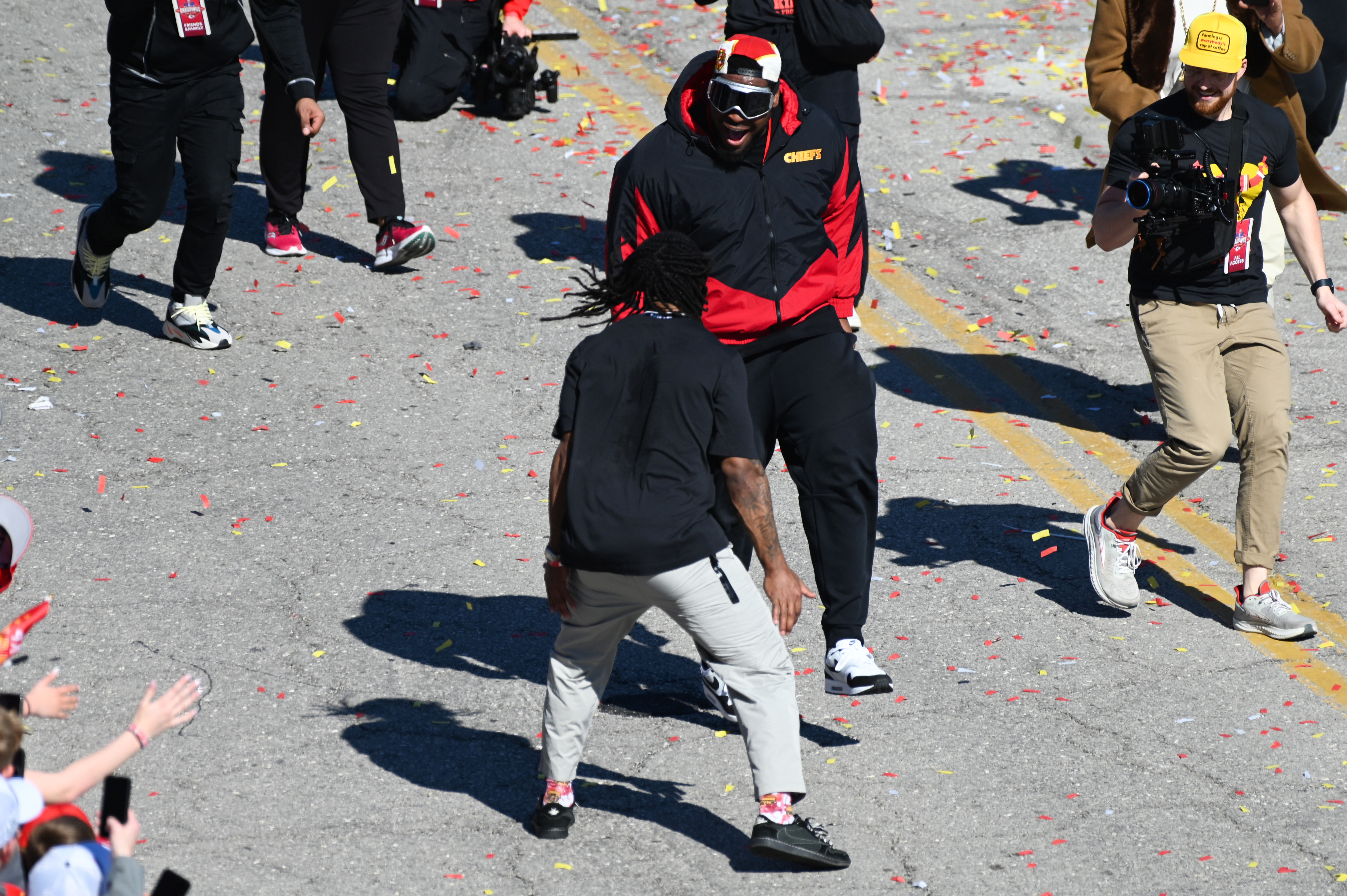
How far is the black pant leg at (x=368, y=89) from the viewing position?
337 inches

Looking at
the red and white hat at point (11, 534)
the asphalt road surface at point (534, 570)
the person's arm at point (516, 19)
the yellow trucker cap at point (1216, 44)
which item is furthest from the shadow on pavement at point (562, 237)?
the red and white hat at point (11, 534)

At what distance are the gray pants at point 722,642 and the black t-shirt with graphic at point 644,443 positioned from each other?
0.08 meters

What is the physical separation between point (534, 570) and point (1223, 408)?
2800mm

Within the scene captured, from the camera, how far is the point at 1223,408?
19.8ft

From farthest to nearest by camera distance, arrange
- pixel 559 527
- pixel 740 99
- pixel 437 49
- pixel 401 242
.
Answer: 1. pixel 437 49
2. pixel 401 242
3. pixel 740 99
4. pixel 559 527

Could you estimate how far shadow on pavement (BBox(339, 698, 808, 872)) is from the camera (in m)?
4.71

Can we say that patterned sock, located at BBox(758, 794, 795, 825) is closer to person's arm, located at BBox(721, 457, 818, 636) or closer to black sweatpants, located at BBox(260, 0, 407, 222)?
person's arm, located at BBox(721, 457, 818, 636)

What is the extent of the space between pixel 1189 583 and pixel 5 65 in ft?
29.1

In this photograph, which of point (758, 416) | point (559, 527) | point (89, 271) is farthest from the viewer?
point (89, 271)

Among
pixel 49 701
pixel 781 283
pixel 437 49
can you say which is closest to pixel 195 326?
pixel 437 49

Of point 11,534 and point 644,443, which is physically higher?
point 644,443

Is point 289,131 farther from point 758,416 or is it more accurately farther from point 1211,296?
point 1211,296

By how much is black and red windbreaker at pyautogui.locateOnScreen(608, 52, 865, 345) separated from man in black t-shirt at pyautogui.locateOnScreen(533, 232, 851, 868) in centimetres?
64

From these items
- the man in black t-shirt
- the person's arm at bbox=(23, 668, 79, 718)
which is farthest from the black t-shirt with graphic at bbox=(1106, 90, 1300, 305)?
the person's arm at bbox=(23, 668, 79, 718)
